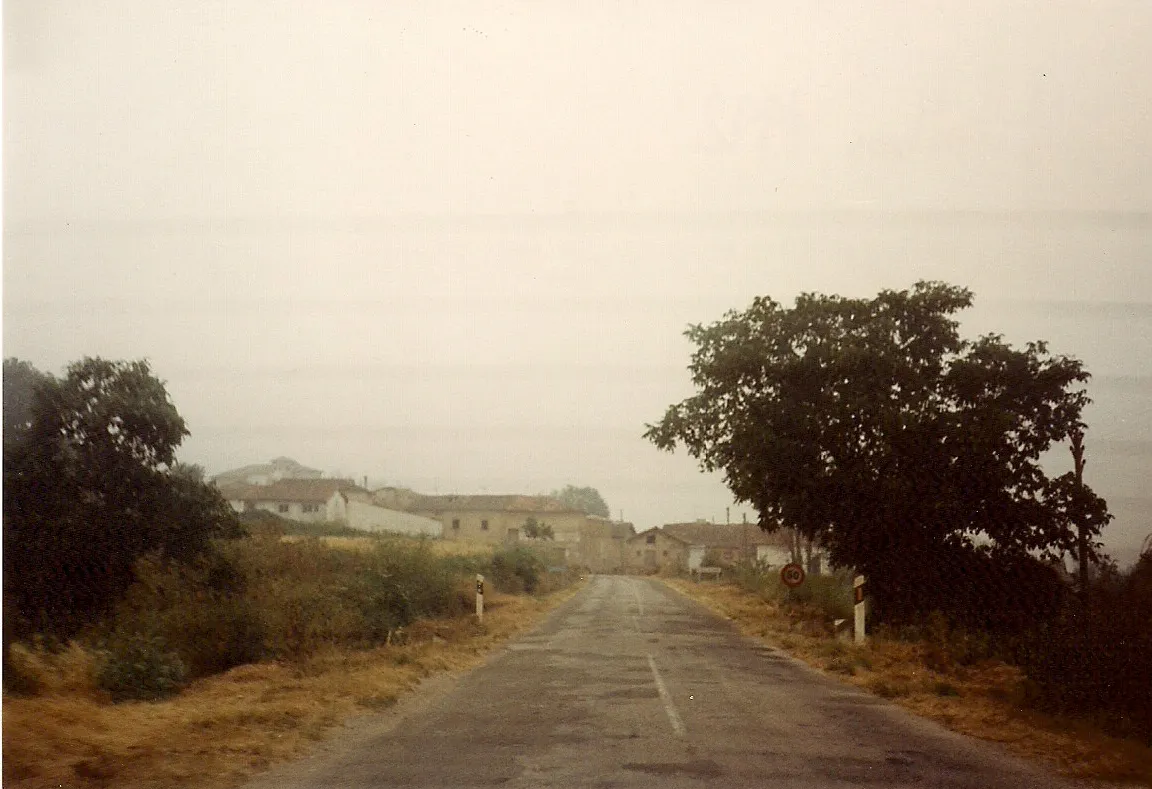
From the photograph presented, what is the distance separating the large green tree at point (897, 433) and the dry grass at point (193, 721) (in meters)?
8.43

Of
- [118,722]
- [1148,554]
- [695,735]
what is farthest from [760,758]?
[1148,554]

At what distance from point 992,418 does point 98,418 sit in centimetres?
1514

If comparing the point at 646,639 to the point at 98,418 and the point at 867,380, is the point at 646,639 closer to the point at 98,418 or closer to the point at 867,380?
the point at 867,380

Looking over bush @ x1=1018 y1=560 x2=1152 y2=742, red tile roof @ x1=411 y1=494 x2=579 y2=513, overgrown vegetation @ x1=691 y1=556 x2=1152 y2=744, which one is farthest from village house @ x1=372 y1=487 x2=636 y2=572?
bush @ x1=1018 y1=560 x2=1152 y2=742

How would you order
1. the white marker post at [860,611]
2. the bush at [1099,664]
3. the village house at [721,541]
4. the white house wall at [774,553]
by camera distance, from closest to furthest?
the bush at [1099,664] < the white marker post at [860,611] < the white house wall at [774,553] < the village house at [721,541]

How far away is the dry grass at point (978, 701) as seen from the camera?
26.7 ft

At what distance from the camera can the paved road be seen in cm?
718

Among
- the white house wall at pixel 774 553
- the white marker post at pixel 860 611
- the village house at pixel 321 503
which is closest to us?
the white marker post at pixel 860 611

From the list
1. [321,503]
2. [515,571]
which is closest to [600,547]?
[515,571]

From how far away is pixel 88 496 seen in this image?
47.8 feet

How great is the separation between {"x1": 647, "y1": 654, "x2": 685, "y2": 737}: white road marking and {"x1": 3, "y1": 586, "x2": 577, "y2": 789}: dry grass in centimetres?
310

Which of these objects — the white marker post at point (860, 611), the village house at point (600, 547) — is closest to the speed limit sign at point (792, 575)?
the white marker post at point (860, 611)

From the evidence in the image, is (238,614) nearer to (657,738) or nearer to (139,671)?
(139,671)

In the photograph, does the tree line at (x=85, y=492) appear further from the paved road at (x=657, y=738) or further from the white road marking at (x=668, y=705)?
the white road marking at (x=668, y=705)
